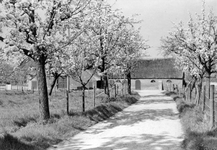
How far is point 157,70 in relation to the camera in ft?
225

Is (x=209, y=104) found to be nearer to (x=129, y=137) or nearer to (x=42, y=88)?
(x=129, y=137)

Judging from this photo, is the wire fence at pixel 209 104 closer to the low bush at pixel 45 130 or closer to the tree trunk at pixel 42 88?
the low bush at pixel 45 130

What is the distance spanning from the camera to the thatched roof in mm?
67312

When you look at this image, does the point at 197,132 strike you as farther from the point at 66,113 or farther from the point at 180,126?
the point at 66,113

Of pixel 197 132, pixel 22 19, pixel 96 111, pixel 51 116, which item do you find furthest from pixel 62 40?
pixel 197 132

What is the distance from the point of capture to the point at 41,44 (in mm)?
12297

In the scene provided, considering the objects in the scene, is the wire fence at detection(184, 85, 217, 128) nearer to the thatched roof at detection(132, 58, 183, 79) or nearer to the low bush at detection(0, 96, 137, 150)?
the low bush at detection(0, 96, 137, 150)

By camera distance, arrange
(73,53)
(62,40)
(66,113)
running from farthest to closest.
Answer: (73,53)
(66,113)
(62,40)

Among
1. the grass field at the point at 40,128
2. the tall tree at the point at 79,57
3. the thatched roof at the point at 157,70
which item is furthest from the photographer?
the thatched roof at the point at 157,70

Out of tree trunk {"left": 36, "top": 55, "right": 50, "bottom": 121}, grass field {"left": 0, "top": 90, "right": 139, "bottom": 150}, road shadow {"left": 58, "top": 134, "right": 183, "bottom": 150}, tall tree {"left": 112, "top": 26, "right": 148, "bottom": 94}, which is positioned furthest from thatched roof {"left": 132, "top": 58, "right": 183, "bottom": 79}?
road shadow {"left": 58, "top": 134, "right": 183, "bottom": 150}

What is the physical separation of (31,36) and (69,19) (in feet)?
6.19

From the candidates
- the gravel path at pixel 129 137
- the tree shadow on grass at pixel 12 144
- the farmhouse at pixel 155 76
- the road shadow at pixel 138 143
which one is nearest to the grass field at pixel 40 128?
the tree shadow on grass at pixel 12 144

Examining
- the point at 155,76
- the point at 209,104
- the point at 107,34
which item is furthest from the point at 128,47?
the point at 155,76

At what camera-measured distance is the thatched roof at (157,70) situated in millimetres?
67312
